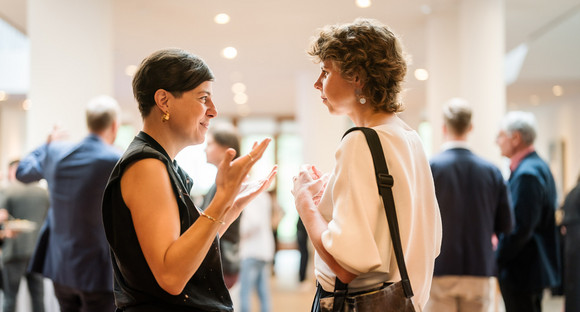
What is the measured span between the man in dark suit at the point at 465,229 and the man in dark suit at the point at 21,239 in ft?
12.4

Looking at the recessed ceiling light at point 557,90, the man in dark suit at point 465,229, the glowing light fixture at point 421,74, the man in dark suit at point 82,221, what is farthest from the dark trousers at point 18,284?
the recessed ceiling light at point 557,90

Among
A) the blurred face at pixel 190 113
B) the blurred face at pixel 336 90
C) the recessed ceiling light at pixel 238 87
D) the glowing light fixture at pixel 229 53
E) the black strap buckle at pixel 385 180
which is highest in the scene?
the glowing light fixture at pixel 229 53

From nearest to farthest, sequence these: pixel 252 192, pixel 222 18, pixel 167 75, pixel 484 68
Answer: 1. pixel 167 75
2. pixel 252 192
3. pixel 484 68
4. pixel 222 18

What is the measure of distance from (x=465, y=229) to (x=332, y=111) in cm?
223

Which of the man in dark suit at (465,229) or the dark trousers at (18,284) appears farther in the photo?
the dark trousers at (18,284)

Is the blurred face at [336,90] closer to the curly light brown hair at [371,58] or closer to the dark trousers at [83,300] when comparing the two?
the curly light brown hair at [371,58]

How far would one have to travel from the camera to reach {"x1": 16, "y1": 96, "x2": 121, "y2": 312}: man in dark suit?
136 inches

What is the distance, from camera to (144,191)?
157 centimetres

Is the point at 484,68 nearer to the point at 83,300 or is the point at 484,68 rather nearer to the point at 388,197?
the point at 83,300

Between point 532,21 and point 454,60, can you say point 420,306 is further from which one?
point 532,21

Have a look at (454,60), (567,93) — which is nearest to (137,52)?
(454,60)

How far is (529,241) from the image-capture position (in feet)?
13.6

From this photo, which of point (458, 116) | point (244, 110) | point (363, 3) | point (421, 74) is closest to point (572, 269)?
point (458, 116)

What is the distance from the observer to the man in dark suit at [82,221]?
3.45 metres
